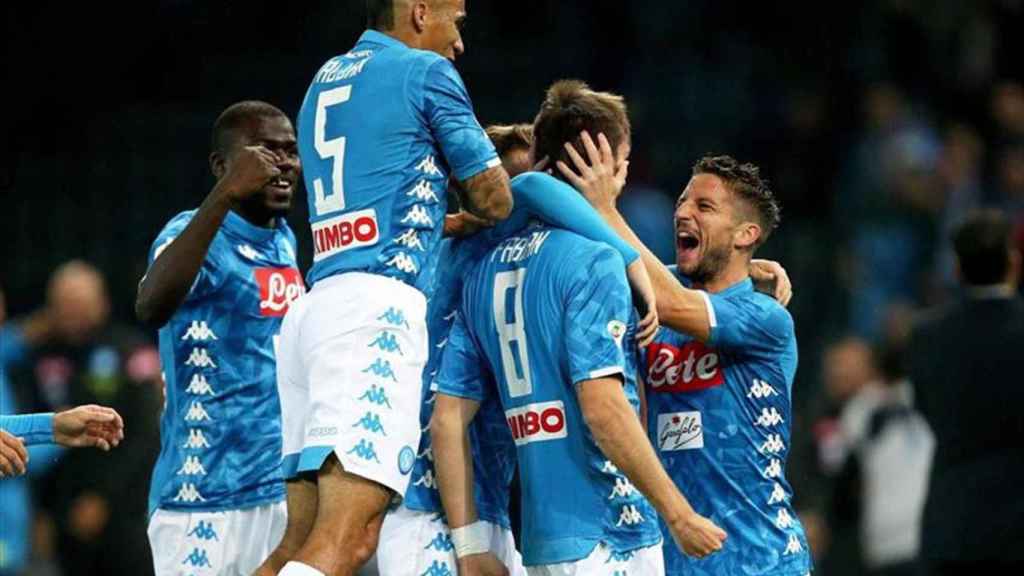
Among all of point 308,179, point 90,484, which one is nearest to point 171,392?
point 308,179

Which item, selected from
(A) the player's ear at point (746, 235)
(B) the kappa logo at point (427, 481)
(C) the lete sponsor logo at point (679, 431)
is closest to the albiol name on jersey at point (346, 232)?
(B) the kappa logo at point (427, 481)

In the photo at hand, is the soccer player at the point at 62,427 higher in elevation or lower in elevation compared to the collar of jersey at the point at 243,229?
lower

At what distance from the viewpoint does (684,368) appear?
6.66m

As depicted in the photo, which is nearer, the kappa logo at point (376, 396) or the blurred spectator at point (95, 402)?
the kappa logo at point (376, 396)

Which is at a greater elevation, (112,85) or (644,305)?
(112,85)

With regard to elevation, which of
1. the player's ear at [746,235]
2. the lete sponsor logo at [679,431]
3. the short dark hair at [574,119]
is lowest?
the lete sponsor logo at [679,431]

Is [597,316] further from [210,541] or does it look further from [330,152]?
[210,541]

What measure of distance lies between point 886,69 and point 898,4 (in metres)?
0.74

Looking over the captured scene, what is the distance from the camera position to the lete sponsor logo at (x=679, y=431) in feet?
21.4

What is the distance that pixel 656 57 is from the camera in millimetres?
16578

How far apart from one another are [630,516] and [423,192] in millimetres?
1260

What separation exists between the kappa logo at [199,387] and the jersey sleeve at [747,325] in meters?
1.89

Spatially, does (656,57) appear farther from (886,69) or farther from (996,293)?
(996,293)

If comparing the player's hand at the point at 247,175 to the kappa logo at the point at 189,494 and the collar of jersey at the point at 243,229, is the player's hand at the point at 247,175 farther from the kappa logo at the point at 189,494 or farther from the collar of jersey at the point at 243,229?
the kappa logo at the point at 189,494
